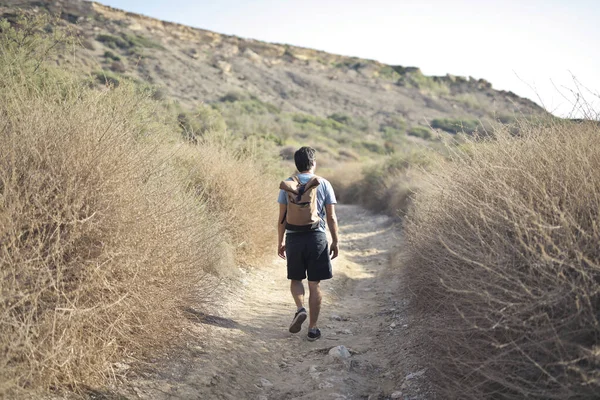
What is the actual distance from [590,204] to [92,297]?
10.0ft

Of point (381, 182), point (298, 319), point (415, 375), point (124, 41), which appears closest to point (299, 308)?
point (298, 319)

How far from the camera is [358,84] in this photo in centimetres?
6206

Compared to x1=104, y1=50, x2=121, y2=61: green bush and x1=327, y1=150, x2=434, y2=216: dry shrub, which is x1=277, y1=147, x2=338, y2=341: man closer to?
x1=327, y1=150, x2=434, y2=216: dry shrub

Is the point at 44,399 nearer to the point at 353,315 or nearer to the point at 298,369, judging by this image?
the point at 298,369

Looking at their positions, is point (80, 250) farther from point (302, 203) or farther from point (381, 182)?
point (381, 182)

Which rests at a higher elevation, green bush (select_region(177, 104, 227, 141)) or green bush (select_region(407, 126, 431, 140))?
green bush (select_region(407, 126, 431, 140))

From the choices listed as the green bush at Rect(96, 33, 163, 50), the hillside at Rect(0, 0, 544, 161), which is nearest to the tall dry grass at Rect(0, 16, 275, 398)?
the hillside at Rect(0, 0, 544, 161)

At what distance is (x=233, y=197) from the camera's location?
7.71 m

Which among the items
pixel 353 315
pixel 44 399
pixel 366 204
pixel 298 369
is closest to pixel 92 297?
pixel 44 399

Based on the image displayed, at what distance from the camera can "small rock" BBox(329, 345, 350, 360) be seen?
432 centimetres

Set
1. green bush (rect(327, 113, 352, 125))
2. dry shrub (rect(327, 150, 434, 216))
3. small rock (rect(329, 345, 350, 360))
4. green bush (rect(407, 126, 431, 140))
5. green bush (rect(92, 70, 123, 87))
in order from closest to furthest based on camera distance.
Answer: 1. small rock (rect(329, 345, 350, 360))
2. green bush (rect(92, 70, 123, 87))
3. dry shrub (rect(327, 150, 434, 216))
4. green bush (rect(327, 113, 352, 125))
5. green bush (rect(407, 126, 431, 140))

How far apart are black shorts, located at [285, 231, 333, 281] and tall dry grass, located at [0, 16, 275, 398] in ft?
3.13

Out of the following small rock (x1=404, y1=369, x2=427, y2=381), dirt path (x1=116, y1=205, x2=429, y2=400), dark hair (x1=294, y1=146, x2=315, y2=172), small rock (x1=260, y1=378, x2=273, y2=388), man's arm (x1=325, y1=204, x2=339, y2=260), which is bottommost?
small rock (x1=260, y1=378, x2=273, y2=388)

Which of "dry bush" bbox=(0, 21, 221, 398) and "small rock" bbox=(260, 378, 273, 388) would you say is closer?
"dry bush" bbox=(0, 21, 221, 398)
